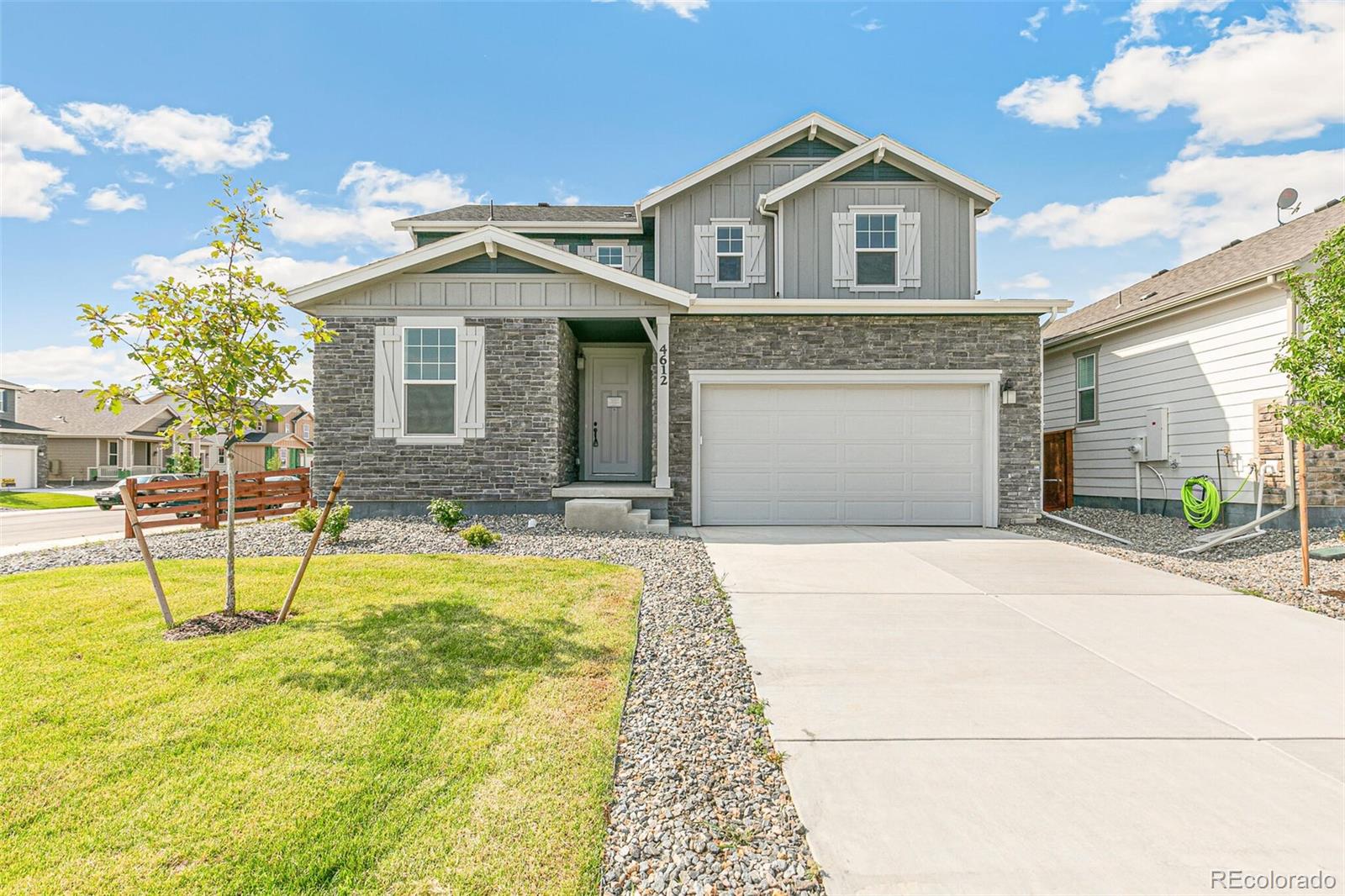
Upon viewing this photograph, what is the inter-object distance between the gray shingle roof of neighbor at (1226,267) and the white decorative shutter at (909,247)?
431 centimetres

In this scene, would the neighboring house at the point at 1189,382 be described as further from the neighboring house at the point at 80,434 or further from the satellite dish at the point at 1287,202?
the neighboring house at the point at 80,434

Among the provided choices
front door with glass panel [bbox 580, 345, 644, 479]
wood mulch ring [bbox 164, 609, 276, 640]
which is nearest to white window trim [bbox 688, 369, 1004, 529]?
front door with glass panel [bbox 580, 345, 644, 479]

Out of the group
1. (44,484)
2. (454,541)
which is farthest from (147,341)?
(44,484)

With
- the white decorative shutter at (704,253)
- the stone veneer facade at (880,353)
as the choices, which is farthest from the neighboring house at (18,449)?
the stone veneer facade at (880,353)

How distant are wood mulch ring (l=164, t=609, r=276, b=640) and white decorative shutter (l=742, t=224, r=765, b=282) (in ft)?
33.0

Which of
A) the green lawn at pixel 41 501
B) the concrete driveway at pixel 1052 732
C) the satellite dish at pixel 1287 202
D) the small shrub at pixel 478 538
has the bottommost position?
the green lawn at pixel 41 501

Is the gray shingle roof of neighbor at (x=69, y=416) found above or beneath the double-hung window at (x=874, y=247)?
beneath

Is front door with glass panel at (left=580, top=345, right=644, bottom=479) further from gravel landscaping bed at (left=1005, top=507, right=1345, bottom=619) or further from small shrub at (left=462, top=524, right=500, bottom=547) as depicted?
gravel landscaping bed at (left=1005, top=507, right=1345, bottom=619)

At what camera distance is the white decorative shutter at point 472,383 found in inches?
375

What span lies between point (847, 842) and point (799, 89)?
13989 millimetres

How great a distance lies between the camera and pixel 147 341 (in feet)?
13.8

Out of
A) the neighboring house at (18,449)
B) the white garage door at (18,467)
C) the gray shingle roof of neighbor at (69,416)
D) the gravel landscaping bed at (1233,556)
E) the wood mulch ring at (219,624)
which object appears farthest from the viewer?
the gray shingle roof of neighbor at (69,416)

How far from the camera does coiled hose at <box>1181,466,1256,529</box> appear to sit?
9742 millimetres

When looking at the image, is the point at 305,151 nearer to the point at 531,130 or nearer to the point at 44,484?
the point at 531,130
